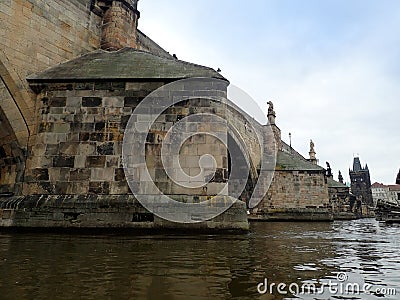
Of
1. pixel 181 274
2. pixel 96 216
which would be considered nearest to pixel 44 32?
pixel 96 216

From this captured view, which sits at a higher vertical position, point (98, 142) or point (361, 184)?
point (361, 184)

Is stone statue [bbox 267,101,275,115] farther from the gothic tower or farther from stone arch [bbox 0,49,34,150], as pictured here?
the gothic tower

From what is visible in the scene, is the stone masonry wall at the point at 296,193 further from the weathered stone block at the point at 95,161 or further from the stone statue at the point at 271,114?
the weathered stone block at the point at 95,161

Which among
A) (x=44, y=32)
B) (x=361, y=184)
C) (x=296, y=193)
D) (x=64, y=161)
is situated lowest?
(x=64, y=161)

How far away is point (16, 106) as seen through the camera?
307 inches

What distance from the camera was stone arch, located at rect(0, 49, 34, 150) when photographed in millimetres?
7727

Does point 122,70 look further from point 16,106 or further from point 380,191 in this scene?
point 380,191

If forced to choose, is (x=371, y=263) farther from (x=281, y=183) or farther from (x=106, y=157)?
(x=281, y=183)

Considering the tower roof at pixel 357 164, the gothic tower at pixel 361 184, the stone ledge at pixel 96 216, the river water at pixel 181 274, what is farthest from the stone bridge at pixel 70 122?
the tower roof at pixel 357 164

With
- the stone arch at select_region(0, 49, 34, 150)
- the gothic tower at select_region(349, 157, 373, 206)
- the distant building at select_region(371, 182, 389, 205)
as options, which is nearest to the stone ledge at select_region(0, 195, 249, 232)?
the stone arch at select_region(0, 49, 34, 150)

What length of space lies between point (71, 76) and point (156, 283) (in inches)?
258

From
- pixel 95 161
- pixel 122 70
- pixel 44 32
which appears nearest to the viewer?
pixel 95 161

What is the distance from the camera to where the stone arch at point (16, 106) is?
7727 millimetres

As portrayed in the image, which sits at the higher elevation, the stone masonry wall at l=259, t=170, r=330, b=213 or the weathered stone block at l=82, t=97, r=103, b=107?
the weathered stone block at l=82, t=97, r=103, b=107
